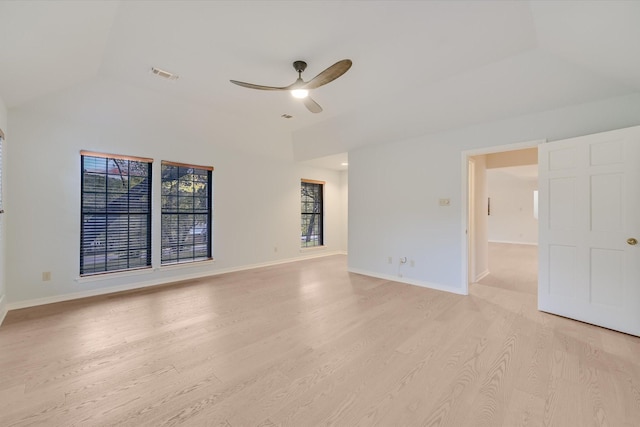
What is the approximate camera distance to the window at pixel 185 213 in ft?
15.2

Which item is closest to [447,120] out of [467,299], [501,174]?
[467,299]

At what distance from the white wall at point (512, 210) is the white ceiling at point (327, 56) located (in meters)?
7.34

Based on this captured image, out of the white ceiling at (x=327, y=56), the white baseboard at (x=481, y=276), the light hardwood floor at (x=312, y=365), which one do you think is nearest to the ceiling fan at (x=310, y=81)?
the white ceiling at (x=327, y=56)

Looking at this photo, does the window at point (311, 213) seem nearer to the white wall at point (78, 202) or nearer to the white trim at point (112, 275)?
the white wall at point (78, 202)

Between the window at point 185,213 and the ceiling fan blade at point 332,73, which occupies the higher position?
the ceiling fan blade at point 332,73

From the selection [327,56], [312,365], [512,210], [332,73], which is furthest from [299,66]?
[512,210]

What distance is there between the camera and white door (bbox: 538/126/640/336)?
2.62 m

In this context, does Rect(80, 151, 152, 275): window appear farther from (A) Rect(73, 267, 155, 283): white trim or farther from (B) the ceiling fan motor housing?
(B) the ceiling fan motor housing

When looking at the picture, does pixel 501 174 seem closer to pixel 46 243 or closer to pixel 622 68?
pixel 622 68

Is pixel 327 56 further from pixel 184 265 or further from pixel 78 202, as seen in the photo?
pixel 184 265

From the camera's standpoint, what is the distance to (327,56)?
282 centimetres

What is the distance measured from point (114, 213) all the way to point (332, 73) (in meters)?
3.88

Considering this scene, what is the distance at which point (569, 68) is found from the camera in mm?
2695

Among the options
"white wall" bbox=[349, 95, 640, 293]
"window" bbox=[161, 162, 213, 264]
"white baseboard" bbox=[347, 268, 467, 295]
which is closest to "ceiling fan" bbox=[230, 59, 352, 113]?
"white wall" bbox=[349, 95, 640, 293]
